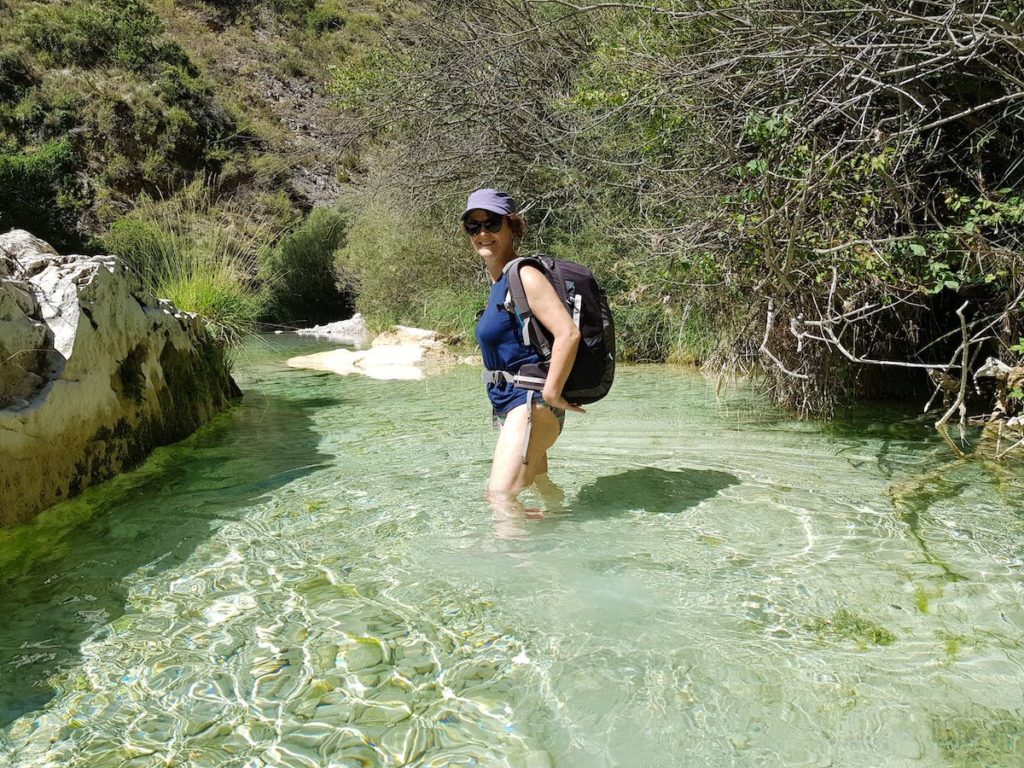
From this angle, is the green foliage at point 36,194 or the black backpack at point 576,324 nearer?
the black backpack at point 576,324

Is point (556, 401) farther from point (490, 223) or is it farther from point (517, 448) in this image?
point (490, 223)

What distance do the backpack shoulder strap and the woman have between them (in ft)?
0.09

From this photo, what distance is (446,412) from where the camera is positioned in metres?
7.88

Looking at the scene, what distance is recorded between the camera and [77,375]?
4.77 meters

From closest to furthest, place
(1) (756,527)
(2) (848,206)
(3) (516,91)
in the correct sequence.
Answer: (1) (756,527), (2) (848,206), (3) (516,91)

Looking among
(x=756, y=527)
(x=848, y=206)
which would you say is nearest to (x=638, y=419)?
(x=848, y=206)

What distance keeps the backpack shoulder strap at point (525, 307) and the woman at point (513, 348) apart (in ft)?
0.09

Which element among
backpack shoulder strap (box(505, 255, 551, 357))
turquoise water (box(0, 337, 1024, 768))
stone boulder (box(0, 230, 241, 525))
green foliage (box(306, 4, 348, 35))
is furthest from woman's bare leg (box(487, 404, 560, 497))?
green foliage (box(306, 4, 348, 35))

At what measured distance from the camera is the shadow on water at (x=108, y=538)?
8.84 ft

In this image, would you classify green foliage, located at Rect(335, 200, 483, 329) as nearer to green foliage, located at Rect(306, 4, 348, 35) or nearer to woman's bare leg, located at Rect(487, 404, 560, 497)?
woman's bare leg, located at Rect(487, 404, 560, 497)

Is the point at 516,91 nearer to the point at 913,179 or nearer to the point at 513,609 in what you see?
the point at 913,179

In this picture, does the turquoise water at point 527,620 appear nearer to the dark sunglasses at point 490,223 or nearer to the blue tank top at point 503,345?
the blue tank top at point 503,345

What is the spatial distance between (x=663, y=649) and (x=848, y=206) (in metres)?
3.65

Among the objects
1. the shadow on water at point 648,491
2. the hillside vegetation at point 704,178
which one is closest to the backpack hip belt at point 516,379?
the shadow on water at point 648,491
